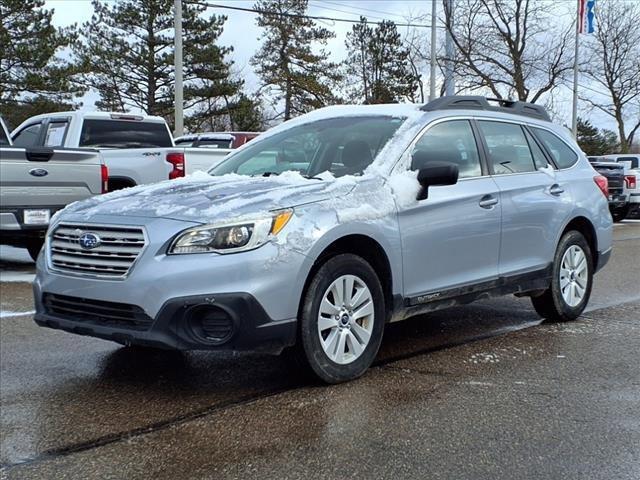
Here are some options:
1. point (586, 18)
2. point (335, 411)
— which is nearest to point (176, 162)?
point (335, 411)

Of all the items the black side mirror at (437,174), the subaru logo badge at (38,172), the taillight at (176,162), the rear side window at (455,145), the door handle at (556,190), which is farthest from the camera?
the taillight at (176,162)

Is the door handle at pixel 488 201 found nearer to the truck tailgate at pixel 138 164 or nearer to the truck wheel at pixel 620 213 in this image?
the truck tailgate at pixel 138 164

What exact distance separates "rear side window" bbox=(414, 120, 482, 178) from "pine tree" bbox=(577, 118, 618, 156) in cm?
5294

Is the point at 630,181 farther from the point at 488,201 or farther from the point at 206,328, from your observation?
the point at 206,328

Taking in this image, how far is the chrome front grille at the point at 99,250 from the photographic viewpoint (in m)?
4.04

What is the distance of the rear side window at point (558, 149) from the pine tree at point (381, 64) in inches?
1703

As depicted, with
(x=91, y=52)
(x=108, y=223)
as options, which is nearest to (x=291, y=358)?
(x=108, y=223)

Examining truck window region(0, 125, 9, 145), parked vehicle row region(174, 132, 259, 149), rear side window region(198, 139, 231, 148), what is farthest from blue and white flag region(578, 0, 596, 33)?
truck window region(0, 125, 9, 145)

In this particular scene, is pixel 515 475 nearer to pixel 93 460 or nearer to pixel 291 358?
pixel 291 358

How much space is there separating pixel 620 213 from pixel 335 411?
1871 cm

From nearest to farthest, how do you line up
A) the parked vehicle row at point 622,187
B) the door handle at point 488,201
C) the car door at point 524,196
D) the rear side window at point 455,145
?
the rear side window at point 455,145 → the door handle at point 488,201 → the car door at point 524,196 → the parked vehicle row at point 622,187

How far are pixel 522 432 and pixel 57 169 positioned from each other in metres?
6.89

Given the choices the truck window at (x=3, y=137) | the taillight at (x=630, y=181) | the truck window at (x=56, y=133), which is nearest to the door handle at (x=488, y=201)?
the truck window at (x=3, y=137)

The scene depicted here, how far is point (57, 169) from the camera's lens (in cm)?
894
